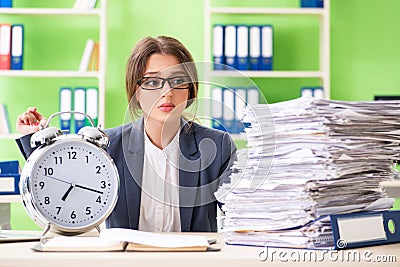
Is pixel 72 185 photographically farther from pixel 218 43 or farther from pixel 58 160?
pixel 218 43

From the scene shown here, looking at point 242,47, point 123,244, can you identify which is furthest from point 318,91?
point 123,244

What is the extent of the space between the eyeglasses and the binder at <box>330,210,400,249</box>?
1.19 feet

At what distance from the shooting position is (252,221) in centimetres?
129

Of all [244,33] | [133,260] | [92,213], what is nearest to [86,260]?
[133,260]

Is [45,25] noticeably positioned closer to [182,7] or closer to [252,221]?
[182,7]

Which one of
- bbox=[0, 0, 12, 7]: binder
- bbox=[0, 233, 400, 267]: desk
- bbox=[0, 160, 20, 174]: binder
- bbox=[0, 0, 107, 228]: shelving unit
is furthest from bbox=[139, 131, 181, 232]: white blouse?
bbox=[0, 0, 12, 7]: binder

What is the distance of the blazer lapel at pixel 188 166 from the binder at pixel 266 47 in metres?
2.90

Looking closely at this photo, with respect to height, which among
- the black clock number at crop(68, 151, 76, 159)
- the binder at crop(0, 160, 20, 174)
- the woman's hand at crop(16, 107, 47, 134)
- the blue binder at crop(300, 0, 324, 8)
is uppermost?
the blue binder at crop(300, 0, 324, 8)

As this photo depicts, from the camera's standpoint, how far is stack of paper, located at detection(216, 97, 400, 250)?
1.22 metres

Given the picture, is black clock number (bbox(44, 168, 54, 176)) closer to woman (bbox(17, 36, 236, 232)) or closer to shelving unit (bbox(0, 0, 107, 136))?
woman (bbox(17, 36, 236, 232))

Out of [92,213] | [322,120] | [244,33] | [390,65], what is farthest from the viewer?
[390,65]

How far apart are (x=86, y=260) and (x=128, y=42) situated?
3.52 meters

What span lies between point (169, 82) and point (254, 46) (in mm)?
3052

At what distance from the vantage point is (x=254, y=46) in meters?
4.34
